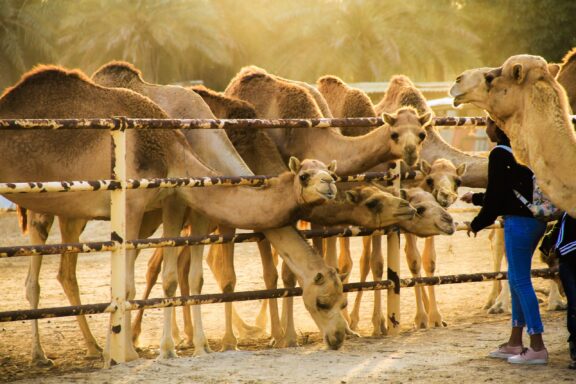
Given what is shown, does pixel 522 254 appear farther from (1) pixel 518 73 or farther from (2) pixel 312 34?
(2) pixel 312 34

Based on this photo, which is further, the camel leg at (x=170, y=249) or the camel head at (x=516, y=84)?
the camel leg at (x=170, y=249)

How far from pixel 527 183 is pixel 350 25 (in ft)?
106

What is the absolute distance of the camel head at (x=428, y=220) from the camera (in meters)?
8.08

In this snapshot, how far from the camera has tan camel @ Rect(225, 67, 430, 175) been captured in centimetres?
840

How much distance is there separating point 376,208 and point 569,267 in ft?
6.12

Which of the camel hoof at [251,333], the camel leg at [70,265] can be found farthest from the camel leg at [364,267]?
the camel leg at [70,265]

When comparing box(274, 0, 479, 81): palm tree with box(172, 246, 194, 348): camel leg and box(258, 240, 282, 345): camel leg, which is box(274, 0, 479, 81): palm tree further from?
box(258, 240, 282, 345): camel leg

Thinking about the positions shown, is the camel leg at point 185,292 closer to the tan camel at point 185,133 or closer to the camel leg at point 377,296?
the tan camel at point 185,133

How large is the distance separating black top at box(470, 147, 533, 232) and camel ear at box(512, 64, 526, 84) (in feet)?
2.69

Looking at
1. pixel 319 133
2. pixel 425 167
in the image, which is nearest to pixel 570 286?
pixel 425 167

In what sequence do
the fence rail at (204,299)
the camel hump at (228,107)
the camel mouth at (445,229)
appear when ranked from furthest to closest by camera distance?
the camel hump at (228,107) < the camel mouth at (445,229) < the fence rail at (204,299)

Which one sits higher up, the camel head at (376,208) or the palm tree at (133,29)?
the palm tree at (133,29)

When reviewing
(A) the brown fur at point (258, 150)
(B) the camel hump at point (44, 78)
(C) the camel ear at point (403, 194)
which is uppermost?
(B) the camel hump at point (44, 78)

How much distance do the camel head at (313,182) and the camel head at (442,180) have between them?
1724 mm
